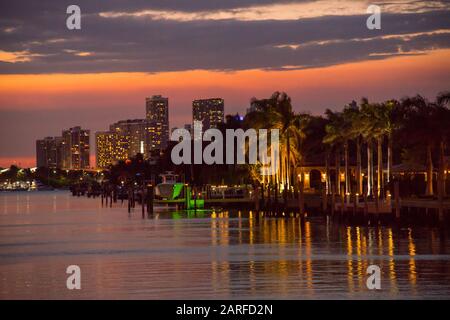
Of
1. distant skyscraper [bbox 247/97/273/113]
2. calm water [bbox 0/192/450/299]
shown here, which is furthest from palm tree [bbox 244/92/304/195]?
calm water [bbox 0/192/450/299]

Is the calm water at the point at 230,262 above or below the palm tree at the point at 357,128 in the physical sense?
below

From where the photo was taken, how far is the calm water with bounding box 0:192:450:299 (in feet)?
114

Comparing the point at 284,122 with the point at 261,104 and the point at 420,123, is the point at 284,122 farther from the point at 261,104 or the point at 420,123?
the point at 420,123

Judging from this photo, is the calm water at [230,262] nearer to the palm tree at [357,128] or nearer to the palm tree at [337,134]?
the palm tree at [357,128]

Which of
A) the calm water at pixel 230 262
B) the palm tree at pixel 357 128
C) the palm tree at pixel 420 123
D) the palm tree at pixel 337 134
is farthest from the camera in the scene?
the palm tree at pixel 337 134

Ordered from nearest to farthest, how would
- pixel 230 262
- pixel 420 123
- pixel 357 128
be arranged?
pixel 230 262 < pixel 420 123 < pixel 357 128

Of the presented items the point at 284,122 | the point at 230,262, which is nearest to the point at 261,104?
the point at 284,122

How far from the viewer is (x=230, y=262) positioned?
45.3 metres

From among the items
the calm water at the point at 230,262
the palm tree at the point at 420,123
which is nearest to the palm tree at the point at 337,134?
the palm tree at the point at 420,123

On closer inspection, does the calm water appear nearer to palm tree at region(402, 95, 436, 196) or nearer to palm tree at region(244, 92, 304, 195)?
palm tree at region(402, 95, 436, 196)

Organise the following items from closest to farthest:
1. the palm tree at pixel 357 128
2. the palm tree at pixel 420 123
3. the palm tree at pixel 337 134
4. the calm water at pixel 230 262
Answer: the calm water at pixel 230 262
the palm tree at pixel 420 123
the palm tree at pixel 357 128
the palm tree at pixel 337 134

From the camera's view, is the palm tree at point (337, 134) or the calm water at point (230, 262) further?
the palm tree at point (337, 134)

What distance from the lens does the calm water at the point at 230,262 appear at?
3478 centimetres
